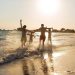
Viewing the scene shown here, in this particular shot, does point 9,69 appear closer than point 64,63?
Yes

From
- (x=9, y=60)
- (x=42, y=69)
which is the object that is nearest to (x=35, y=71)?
(x=42, y=69)

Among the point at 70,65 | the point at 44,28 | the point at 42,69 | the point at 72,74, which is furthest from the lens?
the point at 44,28

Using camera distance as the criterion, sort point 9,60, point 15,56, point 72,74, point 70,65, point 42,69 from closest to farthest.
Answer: point 72,74 < point 42,69 < point 70,65 < point 9,60 < point 15,56

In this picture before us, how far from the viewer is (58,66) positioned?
43.5ft

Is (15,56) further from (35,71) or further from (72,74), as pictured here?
(72,74)

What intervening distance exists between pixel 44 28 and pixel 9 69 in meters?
11.9

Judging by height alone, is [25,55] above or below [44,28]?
below

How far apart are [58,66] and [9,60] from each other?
3.70 m

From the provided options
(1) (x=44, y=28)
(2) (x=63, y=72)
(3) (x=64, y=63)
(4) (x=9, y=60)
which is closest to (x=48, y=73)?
(2) (x=63, y=72)

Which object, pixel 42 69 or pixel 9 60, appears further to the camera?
pixel 9 60

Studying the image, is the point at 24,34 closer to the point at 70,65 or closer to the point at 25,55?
the point at 25,55

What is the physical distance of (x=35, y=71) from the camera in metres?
12.1

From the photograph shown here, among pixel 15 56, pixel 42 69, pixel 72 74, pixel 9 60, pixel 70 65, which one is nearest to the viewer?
pixel 72 74

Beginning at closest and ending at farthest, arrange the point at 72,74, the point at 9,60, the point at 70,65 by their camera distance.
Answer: the point at 72,74 → the point at 70,65 → the point at 9,60
